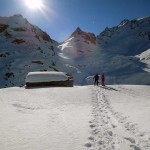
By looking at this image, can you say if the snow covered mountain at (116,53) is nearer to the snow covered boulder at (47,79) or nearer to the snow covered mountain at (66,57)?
the snow covered mountain at (66,57)

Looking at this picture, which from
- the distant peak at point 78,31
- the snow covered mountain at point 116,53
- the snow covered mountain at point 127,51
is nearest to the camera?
the snow covered mountain at point 127,51

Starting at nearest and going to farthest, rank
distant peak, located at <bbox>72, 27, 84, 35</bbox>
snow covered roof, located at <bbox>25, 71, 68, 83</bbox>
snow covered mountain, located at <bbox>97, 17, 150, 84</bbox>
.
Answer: snow covered roof, located at <bbox>25, 71, 68, 83</bbox> → snow covered mountain, located at <bbox>97, 17, 150, 84</bbox> → distant peak, located at <bbox>72, 27, 84, 35</bbox>

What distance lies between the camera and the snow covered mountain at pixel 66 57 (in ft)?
234

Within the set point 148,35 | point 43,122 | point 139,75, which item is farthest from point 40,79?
point 148,35

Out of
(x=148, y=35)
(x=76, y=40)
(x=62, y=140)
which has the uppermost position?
(x=148, y=35)

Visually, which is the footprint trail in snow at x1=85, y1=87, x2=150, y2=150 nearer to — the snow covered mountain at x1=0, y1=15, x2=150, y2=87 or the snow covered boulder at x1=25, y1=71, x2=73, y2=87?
the snow covered boulder at x1=25, y1=71, x2=73, y2=87

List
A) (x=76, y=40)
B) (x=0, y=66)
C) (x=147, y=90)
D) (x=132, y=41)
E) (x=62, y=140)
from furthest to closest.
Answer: (x=132, y=41) < (x=76, y=40) < (x=0, y=66) < (x=147, y=90) < (x=62, y=140)

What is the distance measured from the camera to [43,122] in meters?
11.0

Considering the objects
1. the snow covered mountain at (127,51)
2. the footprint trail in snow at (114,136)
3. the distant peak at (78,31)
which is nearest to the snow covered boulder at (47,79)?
the footprint trail in snow at (114,136)

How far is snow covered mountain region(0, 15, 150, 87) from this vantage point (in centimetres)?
7144

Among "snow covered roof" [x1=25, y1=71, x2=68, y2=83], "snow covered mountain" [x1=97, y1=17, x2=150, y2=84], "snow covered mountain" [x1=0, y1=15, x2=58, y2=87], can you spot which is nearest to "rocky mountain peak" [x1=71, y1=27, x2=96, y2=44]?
"snow covered mountain" [x1=97, y1=17, x2=150, y2=84]

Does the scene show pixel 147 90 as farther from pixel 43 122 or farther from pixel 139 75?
pixel 139 75

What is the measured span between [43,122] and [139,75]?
221ft

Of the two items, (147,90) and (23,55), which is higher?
(23,55)
